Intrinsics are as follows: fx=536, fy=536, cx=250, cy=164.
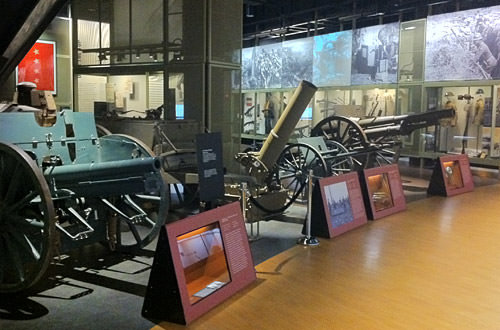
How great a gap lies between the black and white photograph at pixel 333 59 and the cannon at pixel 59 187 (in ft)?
29.0

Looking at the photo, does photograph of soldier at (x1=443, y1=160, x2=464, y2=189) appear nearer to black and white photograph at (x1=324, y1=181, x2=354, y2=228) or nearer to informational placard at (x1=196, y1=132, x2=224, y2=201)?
black and white photograph at (x1=324, y1=181, x2=354, y2=228)

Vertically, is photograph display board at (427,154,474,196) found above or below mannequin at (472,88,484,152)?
below

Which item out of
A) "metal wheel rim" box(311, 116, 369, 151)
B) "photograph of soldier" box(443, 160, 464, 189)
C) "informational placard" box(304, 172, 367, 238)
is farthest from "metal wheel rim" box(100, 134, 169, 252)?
"photograph of soldier" box(443, 160, 464, 189)

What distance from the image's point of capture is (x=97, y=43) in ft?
27.7

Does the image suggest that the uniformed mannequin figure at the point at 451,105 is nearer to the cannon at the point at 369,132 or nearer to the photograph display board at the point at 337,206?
the cannon at the point at 369,132

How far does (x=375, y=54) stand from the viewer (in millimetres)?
12555

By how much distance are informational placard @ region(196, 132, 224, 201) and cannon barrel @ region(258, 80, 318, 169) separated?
2.42 meters

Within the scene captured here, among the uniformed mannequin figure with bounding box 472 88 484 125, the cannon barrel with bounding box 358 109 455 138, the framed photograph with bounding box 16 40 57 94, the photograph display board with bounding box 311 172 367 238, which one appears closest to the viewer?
the photograph display board with bounding box 311 172 367 238

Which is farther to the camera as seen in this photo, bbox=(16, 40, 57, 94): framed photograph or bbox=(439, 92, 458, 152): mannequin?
bbox=(439, 92, 458, 152): mannequin

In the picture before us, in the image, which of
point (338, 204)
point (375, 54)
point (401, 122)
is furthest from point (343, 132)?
point (375, 54)

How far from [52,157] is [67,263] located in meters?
0.94

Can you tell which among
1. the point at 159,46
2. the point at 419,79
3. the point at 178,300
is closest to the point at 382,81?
the point at 419,79

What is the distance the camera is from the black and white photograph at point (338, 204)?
546 cm

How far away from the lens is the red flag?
827cm
